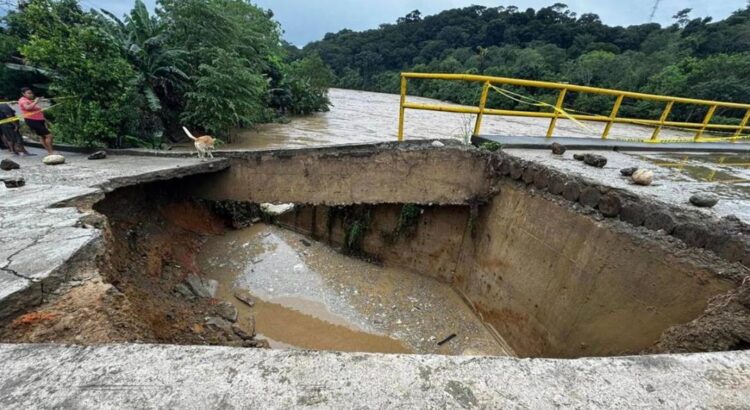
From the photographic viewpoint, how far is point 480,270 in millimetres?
5047

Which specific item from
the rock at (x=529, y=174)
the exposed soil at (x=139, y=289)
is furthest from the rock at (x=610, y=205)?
the exposed soil at (x=139, y=289)

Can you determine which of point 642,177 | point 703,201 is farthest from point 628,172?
point 703,201

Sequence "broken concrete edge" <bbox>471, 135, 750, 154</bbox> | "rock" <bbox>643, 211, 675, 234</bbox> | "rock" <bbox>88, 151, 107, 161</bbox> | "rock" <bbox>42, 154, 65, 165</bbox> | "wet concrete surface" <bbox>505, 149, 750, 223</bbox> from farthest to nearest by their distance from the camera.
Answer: "rock" <bbox>88, 151, 107, 161</bbox>
"broken concrete edge" <bbox>471, 135, 750, 154</bbox>
"rock" <bbox>42, 154, 65, 165</bbox>
"wet concrete surface" <bbox>505, 149, 750, 223</bbox>
"rock" <bbox>643, 211, 675, 234</bbox>

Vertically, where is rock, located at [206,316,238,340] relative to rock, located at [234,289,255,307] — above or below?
above

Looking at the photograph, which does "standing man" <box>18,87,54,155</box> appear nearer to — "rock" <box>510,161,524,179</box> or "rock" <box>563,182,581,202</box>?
"rock" <box>510,161,524,179</box>

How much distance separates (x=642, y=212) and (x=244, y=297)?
5.04m

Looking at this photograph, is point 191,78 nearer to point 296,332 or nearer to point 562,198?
point 296,332

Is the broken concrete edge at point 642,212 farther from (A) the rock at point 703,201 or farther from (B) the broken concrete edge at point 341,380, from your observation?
(B) the broken concrete edge at point 341,380

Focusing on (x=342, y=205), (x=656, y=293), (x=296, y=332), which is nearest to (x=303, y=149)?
(x=342, y=205)

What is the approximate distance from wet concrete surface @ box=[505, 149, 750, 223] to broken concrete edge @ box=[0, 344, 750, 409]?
250 centimetres

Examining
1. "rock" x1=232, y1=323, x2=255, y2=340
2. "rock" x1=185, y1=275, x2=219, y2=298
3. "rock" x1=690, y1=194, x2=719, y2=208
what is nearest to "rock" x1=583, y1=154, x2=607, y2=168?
"rock" x1=690, y1=194, x2=719, y2=208

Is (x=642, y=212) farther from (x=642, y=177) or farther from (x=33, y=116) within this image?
(x=33, y=116)

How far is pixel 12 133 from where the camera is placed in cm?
574

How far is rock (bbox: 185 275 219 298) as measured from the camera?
4523 millimetres
